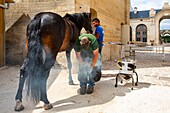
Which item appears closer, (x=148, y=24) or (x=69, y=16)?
(x=69, y=16)

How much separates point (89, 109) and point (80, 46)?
4.15ft

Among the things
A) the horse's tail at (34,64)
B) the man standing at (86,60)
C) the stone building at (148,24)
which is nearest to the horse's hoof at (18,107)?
the horse's tail at (34,64)

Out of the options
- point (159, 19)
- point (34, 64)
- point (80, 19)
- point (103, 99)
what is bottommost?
point (103, 99)

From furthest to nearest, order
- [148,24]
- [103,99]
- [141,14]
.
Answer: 1. [141,14]
2. [148,24]
3. [103,99]

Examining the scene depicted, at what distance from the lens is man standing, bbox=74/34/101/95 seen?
11.2 feet

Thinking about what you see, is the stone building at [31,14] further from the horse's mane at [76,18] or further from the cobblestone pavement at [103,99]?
the cobblestone pavement at [103,99]

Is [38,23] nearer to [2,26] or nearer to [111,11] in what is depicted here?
[2,26]

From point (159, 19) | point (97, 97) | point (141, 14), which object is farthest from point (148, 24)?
point (97, 97)

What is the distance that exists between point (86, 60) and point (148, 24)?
37.4m

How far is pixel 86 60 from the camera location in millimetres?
3623

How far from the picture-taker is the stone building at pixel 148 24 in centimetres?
3460

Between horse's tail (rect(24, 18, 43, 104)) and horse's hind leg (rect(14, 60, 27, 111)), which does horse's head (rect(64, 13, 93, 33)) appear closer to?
horse's tail (rect(24, 18, 43, 104))

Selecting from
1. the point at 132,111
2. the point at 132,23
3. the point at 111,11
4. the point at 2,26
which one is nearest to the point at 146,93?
the point at 132,111

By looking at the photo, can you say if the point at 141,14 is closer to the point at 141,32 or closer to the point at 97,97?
the point at 141,32
